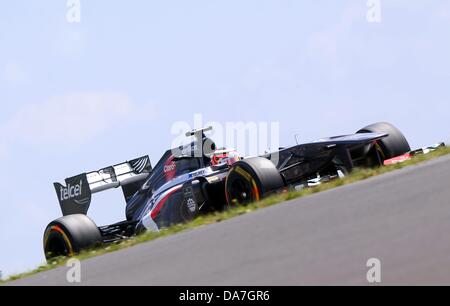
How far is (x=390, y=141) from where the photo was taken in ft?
44.7

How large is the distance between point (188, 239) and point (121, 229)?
19.3 ft

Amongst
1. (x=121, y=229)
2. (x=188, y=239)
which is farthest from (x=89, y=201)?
(x=188, y=239)

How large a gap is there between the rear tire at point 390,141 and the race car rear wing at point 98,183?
4.38 m

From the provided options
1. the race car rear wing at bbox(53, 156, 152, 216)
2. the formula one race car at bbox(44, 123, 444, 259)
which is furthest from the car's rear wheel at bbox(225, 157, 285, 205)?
the race car rear wing at bbox(53, 156, 152, 216)

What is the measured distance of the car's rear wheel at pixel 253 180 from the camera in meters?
11.6

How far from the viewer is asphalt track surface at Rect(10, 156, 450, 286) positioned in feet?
20.1

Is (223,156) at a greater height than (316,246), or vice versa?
(316,246)

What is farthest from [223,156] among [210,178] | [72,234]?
[72,234]

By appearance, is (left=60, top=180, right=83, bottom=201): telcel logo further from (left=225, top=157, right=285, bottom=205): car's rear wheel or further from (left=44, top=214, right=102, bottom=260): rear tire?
(left=225, top=157, right=285, bottom=205): car's rear wheel

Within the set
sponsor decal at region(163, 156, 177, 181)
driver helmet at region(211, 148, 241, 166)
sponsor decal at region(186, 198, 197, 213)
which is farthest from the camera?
sponsor decal at region(163, 156, 177, 181)

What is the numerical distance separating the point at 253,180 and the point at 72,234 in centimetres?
256

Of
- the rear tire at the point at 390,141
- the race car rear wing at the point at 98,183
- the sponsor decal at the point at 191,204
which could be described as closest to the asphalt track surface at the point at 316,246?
the sponsor decal at the point at 191,204

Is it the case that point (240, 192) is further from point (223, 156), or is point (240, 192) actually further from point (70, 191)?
point (70, 191)

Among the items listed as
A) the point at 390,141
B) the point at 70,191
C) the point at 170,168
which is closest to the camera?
the point at 390,141
